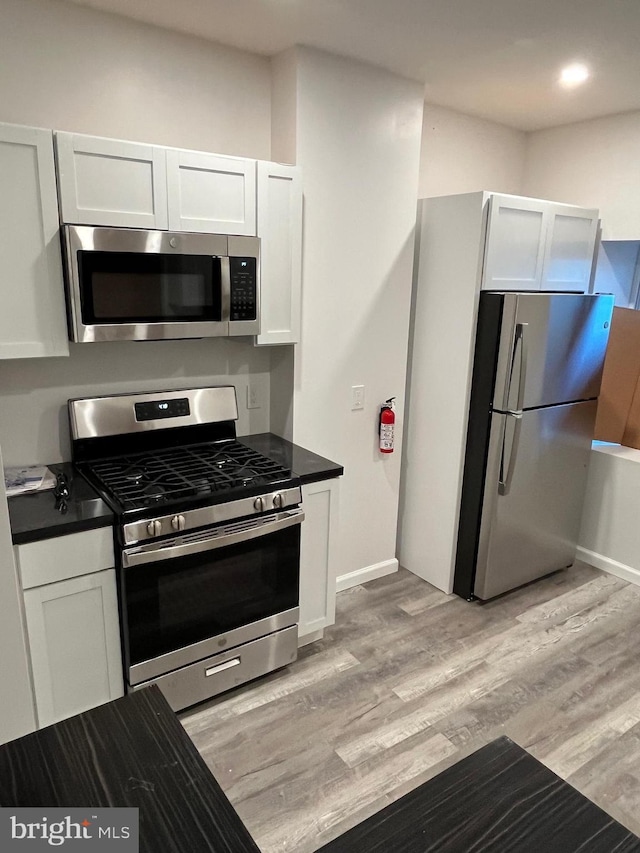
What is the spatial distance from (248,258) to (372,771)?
1978 millimetres

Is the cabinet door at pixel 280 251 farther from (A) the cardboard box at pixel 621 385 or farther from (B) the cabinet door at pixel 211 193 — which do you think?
(A) the cardboard box at pixel 621 385

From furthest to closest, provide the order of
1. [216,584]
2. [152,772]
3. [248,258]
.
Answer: [248,258] < [216,584] < [152,772]

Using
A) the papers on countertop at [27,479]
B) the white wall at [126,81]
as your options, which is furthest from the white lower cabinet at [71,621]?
the white wall at [126,81]

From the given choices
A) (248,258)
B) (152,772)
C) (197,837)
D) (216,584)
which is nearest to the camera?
(197,837)

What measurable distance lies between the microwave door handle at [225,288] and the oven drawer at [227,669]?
1.33 metres

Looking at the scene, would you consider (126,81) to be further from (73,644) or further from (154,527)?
(73,644)

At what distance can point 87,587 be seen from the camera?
6.61ft

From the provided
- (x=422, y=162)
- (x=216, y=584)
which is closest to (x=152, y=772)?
(x=216, y=584)

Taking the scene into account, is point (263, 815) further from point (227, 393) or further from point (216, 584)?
point (227, 393)

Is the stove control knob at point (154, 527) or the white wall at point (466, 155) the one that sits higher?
the white wall at point (466, 155)

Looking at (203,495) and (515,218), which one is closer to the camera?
(203,495)

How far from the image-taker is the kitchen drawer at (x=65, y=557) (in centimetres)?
188

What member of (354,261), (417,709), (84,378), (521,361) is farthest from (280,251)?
(417,709)

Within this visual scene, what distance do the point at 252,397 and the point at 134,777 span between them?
212 centimetres
